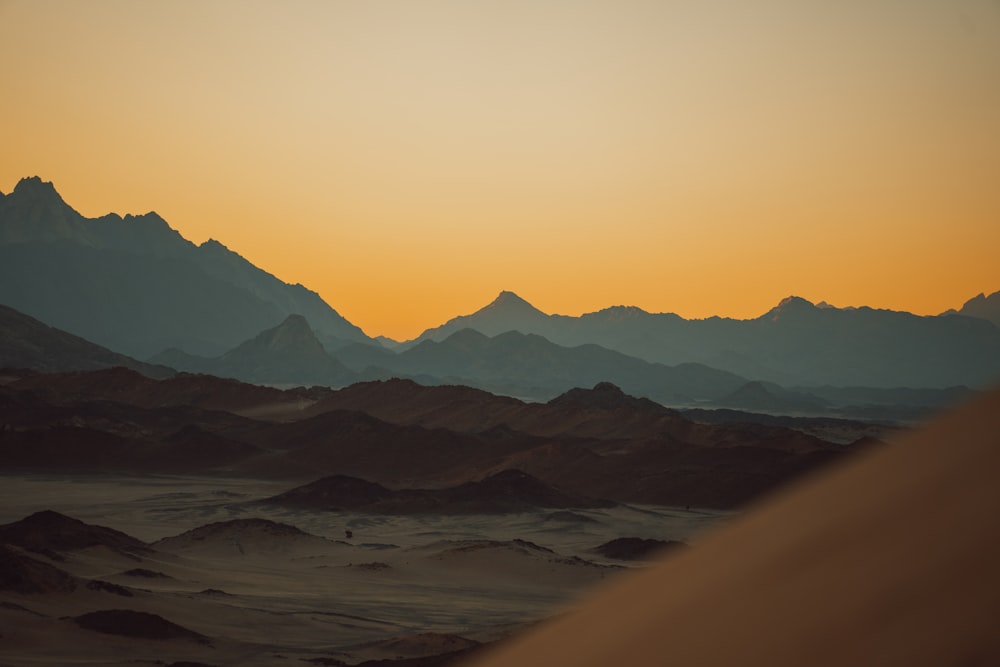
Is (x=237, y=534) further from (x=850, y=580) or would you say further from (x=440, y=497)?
(x=850, y=580)

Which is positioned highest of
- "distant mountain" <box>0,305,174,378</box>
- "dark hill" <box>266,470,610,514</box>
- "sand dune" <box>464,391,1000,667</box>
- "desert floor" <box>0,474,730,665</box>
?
"distant mountain" <box>0,305,174,378</box>

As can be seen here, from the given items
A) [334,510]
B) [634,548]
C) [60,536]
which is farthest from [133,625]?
[334,510]

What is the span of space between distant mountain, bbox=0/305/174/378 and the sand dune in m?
148

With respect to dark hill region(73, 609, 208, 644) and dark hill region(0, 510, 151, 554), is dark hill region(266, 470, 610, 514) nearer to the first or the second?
dark hill region(0, 510, 151, 554)

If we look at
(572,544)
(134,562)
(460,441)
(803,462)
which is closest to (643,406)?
(460,441)

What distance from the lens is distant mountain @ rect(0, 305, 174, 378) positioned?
14212 centimetres

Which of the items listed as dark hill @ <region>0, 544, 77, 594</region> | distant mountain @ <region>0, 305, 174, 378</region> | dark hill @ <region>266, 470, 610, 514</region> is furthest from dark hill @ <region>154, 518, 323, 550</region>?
distant mountain @ <region>0, 305, 174, 378</region>

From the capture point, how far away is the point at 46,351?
147 m

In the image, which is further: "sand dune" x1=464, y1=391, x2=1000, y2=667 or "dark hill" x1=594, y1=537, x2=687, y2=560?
"dark hill" x1=594, y1=537, x2=687, y2=560

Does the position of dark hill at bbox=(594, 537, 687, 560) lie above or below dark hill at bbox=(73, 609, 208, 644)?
above

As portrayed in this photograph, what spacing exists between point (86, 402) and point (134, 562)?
58.0 metres

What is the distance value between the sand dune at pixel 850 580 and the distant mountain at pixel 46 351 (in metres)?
148

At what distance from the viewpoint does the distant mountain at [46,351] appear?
142125mm

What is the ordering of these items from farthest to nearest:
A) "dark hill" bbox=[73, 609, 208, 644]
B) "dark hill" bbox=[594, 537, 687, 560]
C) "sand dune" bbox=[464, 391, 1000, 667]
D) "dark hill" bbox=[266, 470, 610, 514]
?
"dark hill" bbox=[266, 470, 610, 514] < "dark hill" bbox=[594, 537, 687, 560] < "dark hill" bbox=[73, 609, 208, 644] < "sand dune" bbox=[464, 391, 1000, 667]
